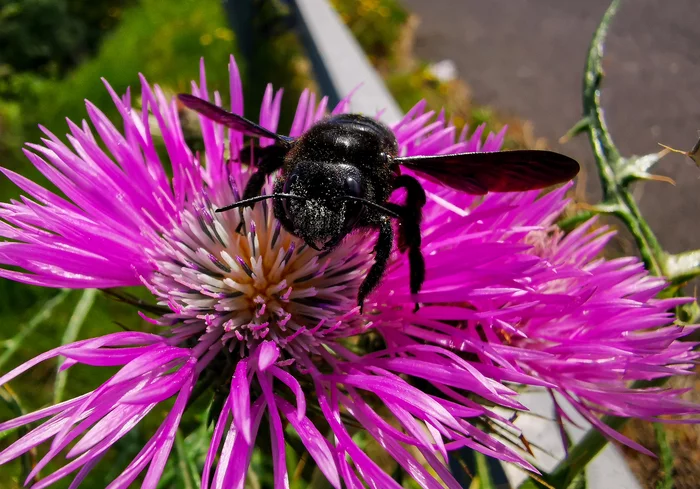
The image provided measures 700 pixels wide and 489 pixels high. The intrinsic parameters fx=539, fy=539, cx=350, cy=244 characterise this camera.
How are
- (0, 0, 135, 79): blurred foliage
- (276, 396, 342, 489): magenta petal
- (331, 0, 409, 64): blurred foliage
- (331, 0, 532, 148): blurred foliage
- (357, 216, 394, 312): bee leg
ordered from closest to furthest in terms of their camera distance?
(276, 396, 342, 489): magenta petal, (357, 216, 394, 312): bee leg, (331, 0, 532, 148): blurred foliage, (331, 0, 409, 64): blurred foliage, (0, 0, 135, 79): blurred foliage

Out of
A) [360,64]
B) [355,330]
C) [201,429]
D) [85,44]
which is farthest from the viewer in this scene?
[85,44]

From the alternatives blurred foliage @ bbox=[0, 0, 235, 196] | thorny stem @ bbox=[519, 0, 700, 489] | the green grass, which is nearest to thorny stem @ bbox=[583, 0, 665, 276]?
thorny stem @ bbox=[519, 0, 700, 489]

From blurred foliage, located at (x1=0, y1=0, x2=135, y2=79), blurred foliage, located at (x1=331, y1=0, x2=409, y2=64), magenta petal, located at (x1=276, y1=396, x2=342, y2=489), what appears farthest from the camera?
blurred foliage, located at (x1=0, y1=0, x2=135, y2=79)

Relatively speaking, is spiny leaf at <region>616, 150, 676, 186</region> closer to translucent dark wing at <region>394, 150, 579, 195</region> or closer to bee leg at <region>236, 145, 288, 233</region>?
translucent dark wing at <region>394, 150, 579, 195</region>

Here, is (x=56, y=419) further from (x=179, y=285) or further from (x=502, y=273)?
(x=502, y=273)

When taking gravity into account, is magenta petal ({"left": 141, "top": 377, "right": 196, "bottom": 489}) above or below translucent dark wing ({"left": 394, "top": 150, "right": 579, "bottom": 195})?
below

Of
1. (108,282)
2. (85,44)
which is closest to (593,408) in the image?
(108,282)

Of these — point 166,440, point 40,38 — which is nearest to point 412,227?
point 166,440

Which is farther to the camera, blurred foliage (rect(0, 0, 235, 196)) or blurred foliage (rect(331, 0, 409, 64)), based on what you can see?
blurred foliage (rect(331, 0, 409, 64))

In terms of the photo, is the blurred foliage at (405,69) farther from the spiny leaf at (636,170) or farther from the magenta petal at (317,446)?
the magenta petal at (317,446)
